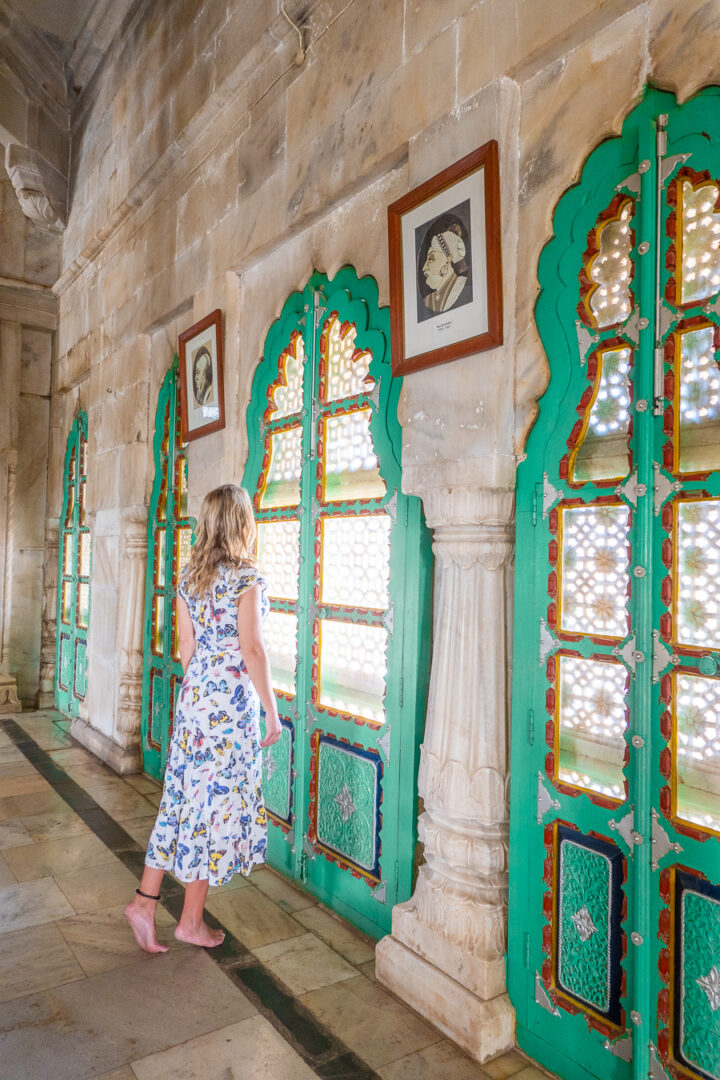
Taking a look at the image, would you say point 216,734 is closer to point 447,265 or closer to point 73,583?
point 447,265

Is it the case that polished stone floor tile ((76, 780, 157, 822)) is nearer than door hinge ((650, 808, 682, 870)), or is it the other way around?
door hinge ((650, 808, 682, 870))

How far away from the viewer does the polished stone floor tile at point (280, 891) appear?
308cm

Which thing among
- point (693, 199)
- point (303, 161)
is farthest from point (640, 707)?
point (303, 161)

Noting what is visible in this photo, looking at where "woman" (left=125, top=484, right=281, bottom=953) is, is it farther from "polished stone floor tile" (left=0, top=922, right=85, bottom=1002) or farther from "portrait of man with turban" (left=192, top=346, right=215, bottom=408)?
"portrait of man with turban" (left=192, top=346, right=215, bottom=408)

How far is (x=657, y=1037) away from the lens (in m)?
1.82

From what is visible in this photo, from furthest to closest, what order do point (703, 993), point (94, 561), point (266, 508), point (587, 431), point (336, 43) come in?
1. point (94, 561)
2. point (266, 508)
3. point (336, 43)
4. point (587, 431)
5. point (703, 993)

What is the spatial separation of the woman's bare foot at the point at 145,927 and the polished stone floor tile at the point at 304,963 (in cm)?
37

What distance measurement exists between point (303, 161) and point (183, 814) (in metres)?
2.81

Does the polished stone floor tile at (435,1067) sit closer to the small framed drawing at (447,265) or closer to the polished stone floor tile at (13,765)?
the small framed drawing at (447,265)

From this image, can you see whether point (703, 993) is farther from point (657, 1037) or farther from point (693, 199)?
point (693, 199)

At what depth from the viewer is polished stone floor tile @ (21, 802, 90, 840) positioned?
12.6 feet

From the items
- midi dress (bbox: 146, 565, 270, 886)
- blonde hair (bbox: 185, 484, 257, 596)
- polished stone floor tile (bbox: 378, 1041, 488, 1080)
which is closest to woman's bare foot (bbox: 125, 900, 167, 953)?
midi dress (bbox: 146, 565, 270, 886)

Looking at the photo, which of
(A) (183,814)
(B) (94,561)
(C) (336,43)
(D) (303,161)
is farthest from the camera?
(B) (94,561)

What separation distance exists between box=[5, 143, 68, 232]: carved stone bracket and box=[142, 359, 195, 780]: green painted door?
3072 millimetres
